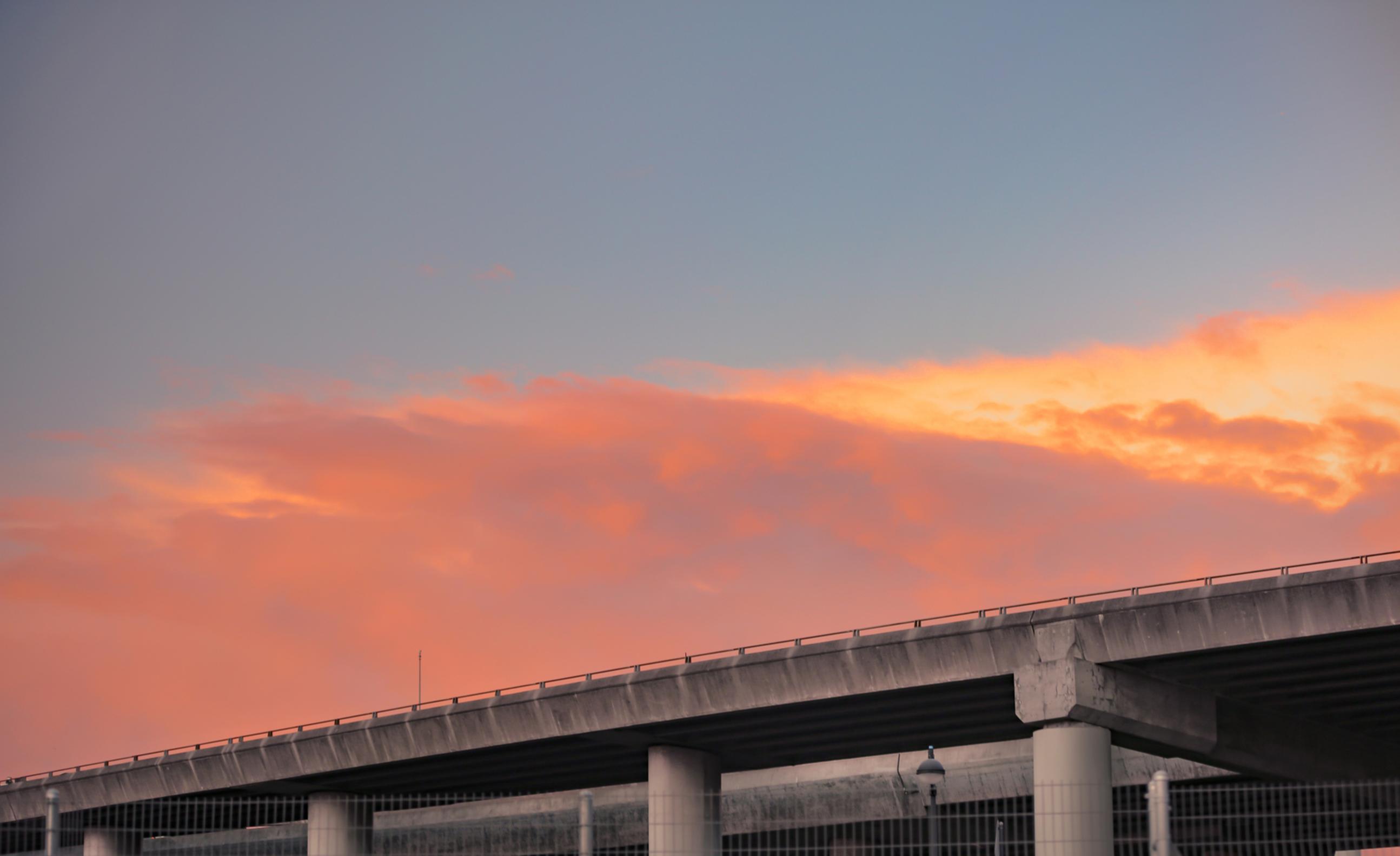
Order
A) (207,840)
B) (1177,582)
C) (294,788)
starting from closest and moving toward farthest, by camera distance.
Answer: (1177,582) → (294,788) → (207,840)

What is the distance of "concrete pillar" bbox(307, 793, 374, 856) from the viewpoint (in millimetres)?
47812

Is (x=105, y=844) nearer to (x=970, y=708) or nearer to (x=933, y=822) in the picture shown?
(x=970, y=708)

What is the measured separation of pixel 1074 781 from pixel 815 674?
6.68 meters

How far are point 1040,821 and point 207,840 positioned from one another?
37299mm

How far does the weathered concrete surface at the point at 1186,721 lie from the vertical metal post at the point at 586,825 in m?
19.1

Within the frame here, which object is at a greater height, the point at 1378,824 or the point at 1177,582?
the point at 1177,582

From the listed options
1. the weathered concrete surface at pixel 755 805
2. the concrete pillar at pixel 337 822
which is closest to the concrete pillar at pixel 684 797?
the weathered concrete surface at pixel 755 805

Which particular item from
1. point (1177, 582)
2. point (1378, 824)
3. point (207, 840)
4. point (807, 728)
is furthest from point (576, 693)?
point (207, 840)

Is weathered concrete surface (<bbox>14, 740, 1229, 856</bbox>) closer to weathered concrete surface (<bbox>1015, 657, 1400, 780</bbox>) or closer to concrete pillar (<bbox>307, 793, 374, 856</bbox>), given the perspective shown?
concrete pillar (<bbox>307, 793, 374, 856</bbox>)

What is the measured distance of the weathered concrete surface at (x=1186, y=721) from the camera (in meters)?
34.5

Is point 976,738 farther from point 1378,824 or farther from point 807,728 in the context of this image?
point 1378,824

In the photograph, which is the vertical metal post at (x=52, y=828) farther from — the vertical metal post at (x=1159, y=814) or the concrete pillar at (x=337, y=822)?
the concrete pillar at (x=337, y=822)

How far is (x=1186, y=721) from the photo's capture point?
118ft

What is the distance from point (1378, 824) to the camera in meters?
40.8
